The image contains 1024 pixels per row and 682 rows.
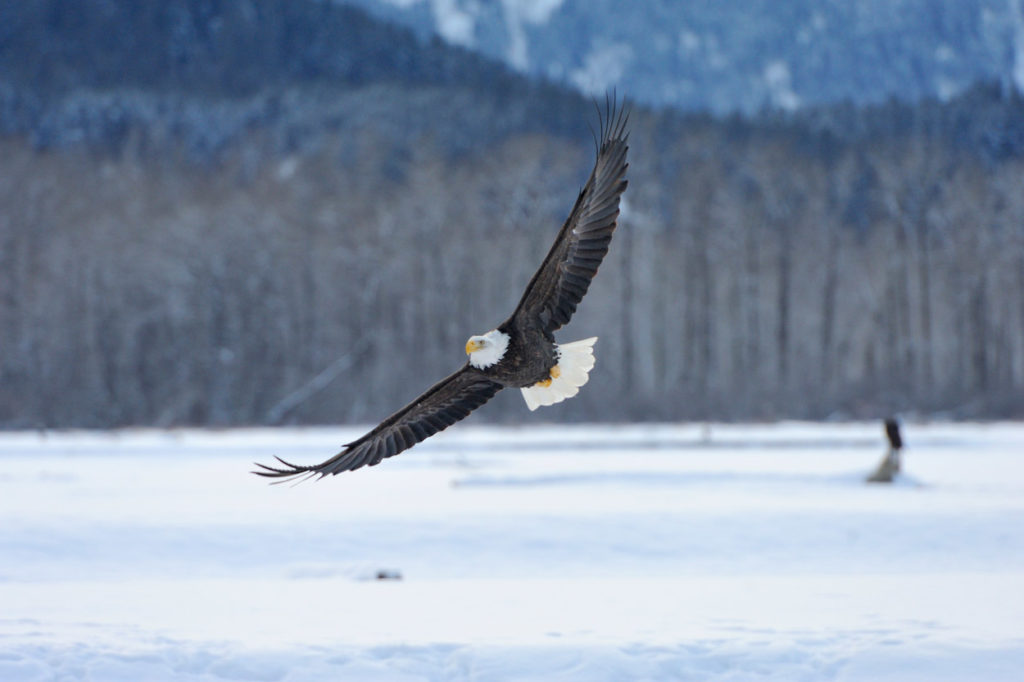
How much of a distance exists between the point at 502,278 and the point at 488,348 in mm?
27395

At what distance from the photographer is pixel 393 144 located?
4138 cm

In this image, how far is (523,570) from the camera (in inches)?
350

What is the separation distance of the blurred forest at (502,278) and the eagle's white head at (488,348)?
70.1ft

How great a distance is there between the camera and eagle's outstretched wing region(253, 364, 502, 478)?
5805 mm

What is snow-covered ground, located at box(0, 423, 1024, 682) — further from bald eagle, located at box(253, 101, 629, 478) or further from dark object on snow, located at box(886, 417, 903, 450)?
bald eagle, located at box(253, 101, 629, 478)

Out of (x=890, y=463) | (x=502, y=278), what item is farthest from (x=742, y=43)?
(x=890, y=463)

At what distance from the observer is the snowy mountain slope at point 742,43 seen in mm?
59344

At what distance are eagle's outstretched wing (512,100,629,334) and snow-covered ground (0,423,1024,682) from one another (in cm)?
188

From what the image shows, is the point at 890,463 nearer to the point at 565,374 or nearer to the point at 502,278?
the point at 565,374

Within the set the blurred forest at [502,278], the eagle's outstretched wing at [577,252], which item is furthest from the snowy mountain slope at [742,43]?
the eagle's outstretched wing at [577,252]

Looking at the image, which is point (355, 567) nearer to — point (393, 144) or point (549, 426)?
point (549, 426)

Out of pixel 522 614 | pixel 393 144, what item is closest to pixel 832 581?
pixel 522 614

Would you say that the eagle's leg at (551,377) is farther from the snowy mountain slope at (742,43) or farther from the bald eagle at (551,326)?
the snowy mountain slope at (742,43)

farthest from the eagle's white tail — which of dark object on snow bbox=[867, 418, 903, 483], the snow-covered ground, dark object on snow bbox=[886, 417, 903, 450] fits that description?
dark object on snow bbox=[886, 417, 903, 450]
